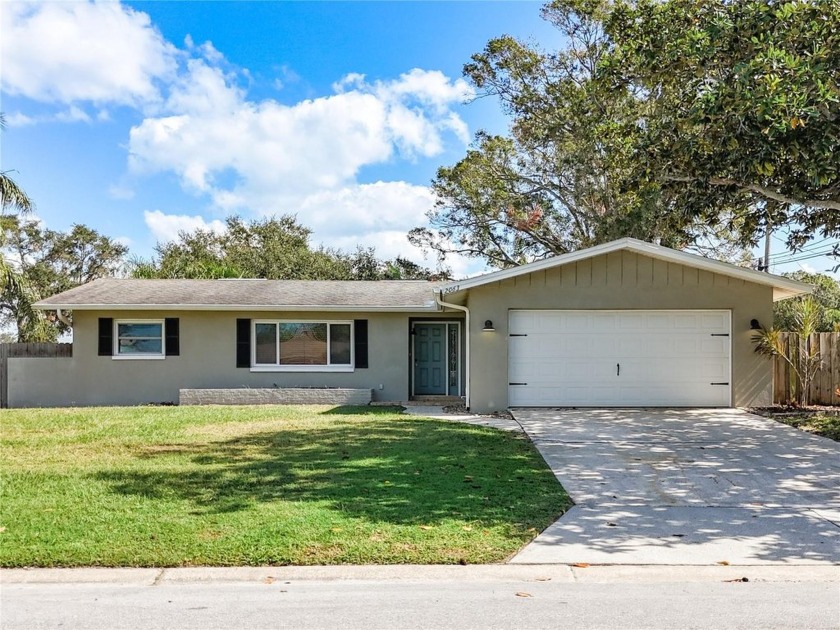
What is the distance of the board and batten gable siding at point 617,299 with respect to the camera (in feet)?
40.0

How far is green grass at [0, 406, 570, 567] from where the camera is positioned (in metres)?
4.34

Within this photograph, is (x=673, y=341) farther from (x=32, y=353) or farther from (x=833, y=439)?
(x=32, y=353)

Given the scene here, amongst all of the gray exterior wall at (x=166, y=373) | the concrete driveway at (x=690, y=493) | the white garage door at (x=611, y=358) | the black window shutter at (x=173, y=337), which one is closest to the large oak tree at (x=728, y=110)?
the white garage door at (x=611, y=358)

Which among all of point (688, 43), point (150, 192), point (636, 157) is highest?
point (150, 192)

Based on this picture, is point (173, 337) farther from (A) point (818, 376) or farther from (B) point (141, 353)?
(A) point (818, 376)

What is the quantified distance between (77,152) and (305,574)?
17.3m

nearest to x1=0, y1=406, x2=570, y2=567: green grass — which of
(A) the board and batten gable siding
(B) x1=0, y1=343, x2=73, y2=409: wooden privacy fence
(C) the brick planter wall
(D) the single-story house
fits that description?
(A) the board and batten gable siding

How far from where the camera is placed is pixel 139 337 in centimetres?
1484

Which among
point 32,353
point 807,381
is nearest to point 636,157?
point 807,381

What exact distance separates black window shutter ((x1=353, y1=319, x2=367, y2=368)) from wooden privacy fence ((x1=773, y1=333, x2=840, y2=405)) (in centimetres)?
920

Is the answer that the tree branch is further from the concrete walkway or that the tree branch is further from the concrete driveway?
the concrete walkway

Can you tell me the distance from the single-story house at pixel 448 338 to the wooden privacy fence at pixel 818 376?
0.78 m

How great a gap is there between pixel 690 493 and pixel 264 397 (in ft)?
33.9

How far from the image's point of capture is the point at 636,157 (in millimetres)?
10656
